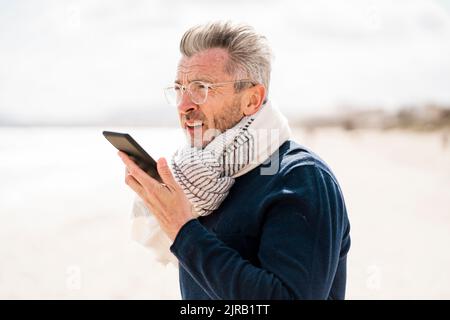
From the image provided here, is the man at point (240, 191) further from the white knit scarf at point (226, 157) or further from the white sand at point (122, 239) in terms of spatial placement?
the white sand at point (122, 239)

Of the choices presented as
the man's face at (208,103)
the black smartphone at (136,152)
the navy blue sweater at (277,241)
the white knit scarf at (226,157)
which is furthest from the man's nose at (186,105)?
the navy blue sweater at (277,241)

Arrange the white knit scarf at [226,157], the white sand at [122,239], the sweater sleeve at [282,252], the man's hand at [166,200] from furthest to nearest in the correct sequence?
the white sand at [122,239]
the white knit scarf at [226,157]
the man's hand at [166,200]
the sweater sleeve at [282,252]

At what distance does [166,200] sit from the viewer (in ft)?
6.26

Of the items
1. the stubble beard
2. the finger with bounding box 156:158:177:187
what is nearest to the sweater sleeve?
the finger with bounding box 156:158:177:187

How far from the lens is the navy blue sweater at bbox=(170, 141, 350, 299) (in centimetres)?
177

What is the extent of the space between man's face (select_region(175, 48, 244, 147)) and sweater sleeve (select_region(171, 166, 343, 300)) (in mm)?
433

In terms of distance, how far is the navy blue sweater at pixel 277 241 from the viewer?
5.82 feet

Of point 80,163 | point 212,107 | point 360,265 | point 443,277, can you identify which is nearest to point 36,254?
point 360,265

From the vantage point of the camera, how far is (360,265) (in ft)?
27.7

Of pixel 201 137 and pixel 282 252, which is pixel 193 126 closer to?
pixel 201 137

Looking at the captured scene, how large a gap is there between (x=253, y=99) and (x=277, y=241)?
0.62 meters

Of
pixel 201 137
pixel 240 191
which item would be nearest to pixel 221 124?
pixel 201 137
